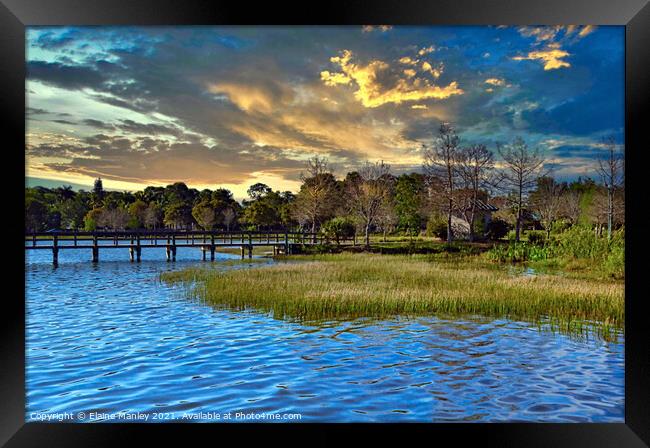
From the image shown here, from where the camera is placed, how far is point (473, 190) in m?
30.2

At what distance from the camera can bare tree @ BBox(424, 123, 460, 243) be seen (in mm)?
28453

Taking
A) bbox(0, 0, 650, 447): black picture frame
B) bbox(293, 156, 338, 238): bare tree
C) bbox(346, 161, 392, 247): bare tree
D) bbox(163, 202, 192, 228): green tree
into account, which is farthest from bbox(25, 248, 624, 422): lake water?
bbox(163, 202, 192, 228): green tree

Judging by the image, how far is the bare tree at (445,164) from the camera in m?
28.5

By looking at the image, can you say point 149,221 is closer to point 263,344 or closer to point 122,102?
point 122,102

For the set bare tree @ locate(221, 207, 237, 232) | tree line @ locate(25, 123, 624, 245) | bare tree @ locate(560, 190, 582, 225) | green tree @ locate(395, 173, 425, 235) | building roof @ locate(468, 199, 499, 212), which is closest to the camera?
tree line @ locate(25, 123, 624, 245)

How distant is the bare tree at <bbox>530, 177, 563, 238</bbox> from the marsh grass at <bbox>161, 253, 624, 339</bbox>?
14.4 metres

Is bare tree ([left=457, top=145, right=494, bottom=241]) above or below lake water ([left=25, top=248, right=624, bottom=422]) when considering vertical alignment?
above

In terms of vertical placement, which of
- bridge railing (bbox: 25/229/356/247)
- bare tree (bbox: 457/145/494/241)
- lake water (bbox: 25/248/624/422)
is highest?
bare tree (bbox: 457/145/494/241)

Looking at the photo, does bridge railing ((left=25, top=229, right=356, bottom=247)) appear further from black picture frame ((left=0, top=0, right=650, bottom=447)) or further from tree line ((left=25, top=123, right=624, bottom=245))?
black picture frame ((left=0, top=0, right=650, bottom=447))

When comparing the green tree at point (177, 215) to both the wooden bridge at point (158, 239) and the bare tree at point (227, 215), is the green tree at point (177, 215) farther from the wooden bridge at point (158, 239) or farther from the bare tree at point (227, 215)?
the wooden bridge at point (158, 239)

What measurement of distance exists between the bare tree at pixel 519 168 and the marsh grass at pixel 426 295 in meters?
12.0

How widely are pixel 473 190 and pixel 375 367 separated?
24058 mm
